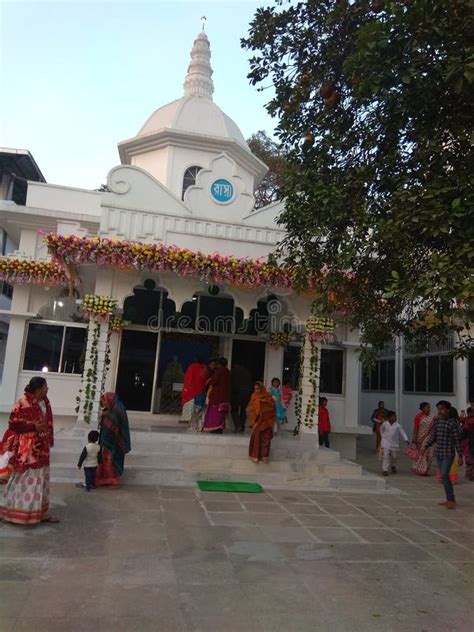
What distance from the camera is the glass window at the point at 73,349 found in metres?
11.5

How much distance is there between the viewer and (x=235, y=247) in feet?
31.7

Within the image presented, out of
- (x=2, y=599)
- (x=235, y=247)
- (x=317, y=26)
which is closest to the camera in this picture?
(x=2, y=599)

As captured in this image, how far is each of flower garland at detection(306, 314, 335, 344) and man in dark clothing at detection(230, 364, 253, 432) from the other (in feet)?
5.21

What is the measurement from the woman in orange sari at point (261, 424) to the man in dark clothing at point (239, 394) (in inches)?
57.0

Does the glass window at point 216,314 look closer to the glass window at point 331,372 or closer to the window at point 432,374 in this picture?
the glass window at point 331,372

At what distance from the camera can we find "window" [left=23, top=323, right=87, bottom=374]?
37.6 ft

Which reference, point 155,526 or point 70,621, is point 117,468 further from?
point 70,621

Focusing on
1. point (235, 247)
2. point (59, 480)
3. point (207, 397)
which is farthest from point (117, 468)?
point (235, 247)

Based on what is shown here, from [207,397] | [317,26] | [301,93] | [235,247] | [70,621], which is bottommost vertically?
[70,621]

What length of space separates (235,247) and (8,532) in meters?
6.30

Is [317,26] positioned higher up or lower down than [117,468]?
higher up

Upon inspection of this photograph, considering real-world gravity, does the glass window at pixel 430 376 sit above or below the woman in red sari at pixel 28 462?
above

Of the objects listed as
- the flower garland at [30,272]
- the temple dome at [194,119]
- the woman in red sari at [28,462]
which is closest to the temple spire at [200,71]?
the temple dome at [194,119]

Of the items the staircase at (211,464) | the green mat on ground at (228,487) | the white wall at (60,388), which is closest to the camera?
the green mat on ground at (228,487)
